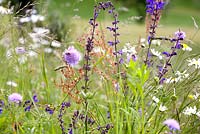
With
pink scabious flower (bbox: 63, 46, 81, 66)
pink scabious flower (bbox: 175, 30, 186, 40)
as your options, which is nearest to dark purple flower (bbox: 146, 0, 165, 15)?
pink scabious flower (bbox: 175, 30, 186, 40)

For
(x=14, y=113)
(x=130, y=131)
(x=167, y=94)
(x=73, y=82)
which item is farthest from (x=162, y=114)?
(x=14, y=113)

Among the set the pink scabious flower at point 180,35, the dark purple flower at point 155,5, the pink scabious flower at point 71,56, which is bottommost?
the pink scabious flower at point 71,56

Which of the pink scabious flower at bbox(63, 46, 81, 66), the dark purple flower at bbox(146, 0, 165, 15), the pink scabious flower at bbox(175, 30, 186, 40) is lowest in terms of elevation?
the pink scabious flower at bbox(63, 46, 81, 66)

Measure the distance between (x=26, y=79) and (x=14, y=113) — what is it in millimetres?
1103

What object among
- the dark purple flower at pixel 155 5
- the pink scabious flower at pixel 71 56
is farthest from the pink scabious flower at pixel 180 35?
the pink scabious flower at pixel 71 56

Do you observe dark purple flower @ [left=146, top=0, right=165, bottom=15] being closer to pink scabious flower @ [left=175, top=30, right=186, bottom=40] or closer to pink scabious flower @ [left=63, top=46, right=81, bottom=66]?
pink scabious flower @ [left=175, top=30, right=186, bottom=40]

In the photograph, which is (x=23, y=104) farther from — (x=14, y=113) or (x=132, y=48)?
(x=132, y=48)

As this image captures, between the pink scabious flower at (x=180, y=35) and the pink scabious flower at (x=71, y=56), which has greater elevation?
the pink scabious flower at (x=180, y=35)

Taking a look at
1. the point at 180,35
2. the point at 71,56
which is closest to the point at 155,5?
the point at 180,35

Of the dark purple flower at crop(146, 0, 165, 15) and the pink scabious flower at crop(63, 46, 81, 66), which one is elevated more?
the dark purple flower at crop(146, 0, 165, 15)

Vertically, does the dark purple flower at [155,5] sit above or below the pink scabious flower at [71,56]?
above

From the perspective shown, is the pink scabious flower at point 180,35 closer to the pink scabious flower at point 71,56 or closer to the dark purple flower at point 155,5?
the dark purple flower at point 155,5

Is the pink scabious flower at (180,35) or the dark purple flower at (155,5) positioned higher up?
the dark purple flower at (155,5)

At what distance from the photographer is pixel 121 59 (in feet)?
8.87
